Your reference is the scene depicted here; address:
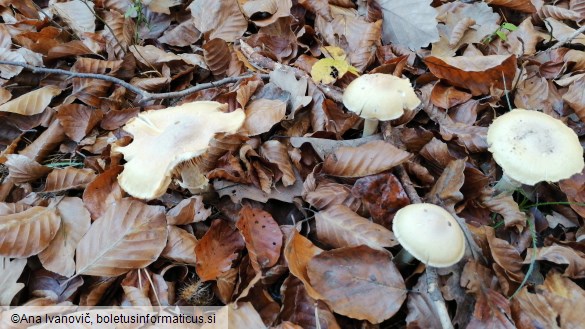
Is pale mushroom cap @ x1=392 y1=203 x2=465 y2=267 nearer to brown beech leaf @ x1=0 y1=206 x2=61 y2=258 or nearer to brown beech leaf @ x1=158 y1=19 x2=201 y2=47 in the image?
brown beech leaf @ x1=0 y1=206 x2=61 y2=258

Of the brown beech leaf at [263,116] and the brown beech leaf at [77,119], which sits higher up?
the brown beech leaf at [263,116]

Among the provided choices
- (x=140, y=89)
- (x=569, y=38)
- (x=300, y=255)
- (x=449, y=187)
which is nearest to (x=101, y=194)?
(x=140, y=89)

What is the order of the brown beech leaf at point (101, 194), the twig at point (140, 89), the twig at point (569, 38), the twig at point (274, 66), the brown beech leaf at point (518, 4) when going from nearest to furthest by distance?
the brown beech leaf at point (101, 194), the twig at point (274, 66), the twig at point (140, 89), the twig at point (569, 38), the brown beech leaf at point (518, 4)

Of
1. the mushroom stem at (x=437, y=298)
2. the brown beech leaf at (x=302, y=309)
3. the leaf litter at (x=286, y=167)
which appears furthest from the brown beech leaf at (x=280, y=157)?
the mushroom stem at (x=437, y=298)

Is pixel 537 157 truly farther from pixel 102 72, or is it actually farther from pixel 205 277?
pixel 102 72

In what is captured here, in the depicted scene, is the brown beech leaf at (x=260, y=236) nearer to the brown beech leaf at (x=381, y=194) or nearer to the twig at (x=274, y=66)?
the brown beech leaf at (x=381, y=194)

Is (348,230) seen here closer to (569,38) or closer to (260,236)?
(260,236)
